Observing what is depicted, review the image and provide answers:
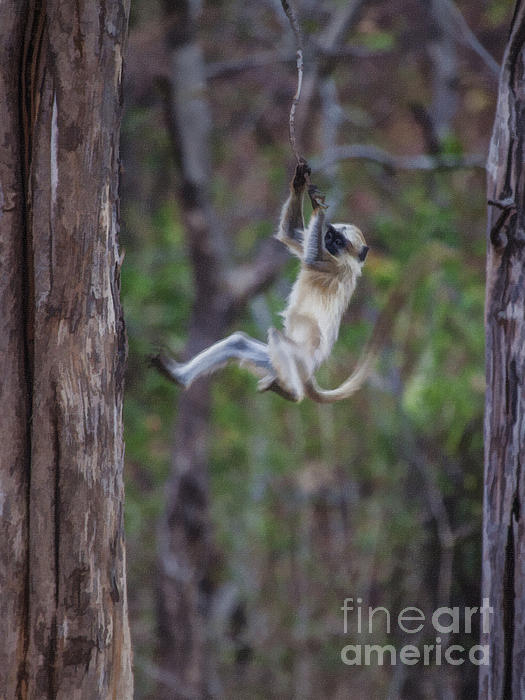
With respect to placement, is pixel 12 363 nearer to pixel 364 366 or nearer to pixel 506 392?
pixel 364 366

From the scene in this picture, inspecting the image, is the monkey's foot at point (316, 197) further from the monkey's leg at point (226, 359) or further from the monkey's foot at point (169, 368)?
the monkey's foot at point (169, 368)

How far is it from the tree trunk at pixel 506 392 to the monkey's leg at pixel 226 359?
33.2 inches

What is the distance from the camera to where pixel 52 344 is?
244 centimetres

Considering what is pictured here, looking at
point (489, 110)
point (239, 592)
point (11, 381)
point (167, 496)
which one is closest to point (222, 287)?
point (167, 496)

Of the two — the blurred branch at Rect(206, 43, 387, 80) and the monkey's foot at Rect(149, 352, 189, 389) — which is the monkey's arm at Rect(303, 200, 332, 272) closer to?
the monkey's foot at Rect(149, 352, 189, 389)

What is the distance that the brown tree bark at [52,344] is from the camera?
2.45 metres

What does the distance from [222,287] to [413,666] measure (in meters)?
3.21

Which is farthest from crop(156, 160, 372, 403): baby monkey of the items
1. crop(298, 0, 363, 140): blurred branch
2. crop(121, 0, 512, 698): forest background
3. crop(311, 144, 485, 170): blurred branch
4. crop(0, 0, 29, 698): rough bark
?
crop(298, 0, 363, 140): blurred branch

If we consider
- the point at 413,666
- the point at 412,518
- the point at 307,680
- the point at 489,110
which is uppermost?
the point at 489,110

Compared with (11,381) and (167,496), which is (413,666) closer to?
(167,496)

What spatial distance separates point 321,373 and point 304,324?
3.52 meters

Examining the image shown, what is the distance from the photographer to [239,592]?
8.35 metres

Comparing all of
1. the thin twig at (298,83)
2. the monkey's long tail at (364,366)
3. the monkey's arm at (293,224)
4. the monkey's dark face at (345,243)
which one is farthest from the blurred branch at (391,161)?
the thin twig at (298,83)

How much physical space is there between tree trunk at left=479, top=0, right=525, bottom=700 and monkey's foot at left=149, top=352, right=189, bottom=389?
1.13m
